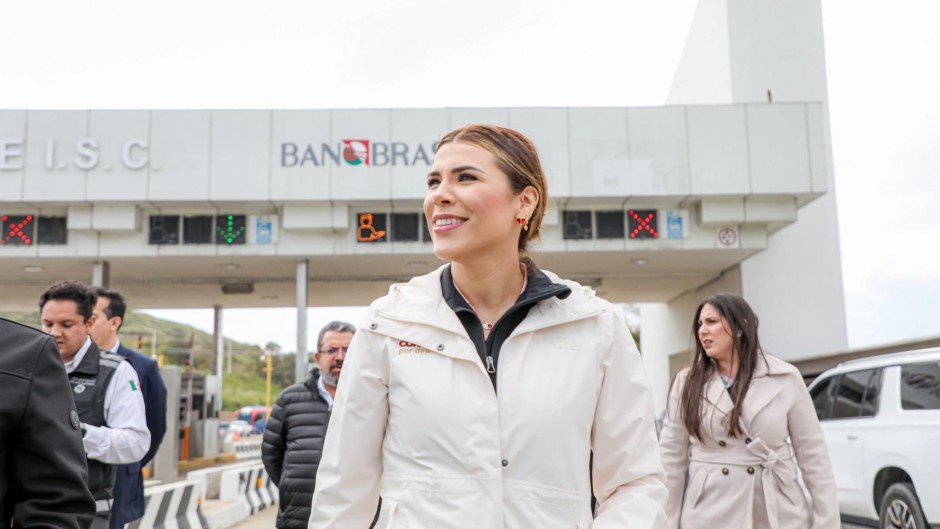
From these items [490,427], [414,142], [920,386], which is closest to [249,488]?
[414,142]

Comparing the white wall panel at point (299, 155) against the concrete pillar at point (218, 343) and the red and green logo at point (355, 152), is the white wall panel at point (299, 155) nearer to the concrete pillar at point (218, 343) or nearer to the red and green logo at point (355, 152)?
the red and green logo at point (355, 152)

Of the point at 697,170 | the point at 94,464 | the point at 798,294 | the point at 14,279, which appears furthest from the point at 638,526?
the point at 14,279

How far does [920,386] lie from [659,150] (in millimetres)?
10241

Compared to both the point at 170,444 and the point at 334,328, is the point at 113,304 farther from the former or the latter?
the point at 170,444

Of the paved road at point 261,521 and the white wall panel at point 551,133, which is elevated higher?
the white wall panel at point 551,133

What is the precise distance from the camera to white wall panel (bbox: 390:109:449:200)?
59.0ft

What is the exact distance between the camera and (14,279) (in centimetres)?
2217

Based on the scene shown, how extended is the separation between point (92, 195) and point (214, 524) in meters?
8.52

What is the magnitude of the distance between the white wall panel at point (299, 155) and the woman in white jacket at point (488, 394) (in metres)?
15.6

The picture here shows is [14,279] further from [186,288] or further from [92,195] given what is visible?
[92,195]

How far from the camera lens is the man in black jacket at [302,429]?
6047mm

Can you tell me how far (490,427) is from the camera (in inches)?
90.2

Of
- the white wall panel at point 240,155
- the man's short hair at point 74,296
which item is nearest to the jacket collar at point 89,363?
the man's short hair at point 74,296

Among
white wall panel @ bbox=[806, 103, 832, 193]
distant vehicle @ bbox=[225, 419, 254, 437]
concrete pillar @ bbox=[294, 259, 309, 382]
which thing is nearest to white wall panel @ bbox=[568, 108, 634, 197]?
white wall panel @ bbox=[806, 103, 832, 193]
